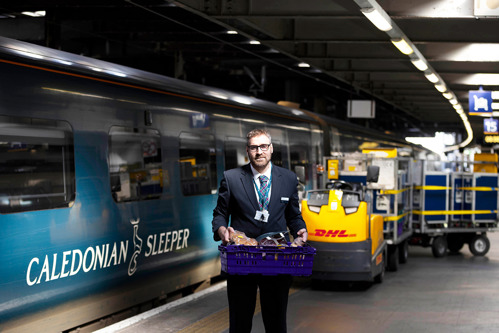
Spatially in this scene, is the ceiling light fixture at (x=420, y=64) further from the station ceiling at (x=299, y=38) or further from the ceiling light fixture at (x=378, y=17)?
the ceiling light fixture at (x=378, y=17)

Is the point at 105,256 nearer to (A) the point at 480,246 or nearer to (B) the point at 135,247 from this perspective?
(B) the point at 135,247

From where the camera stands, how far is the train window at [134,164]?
8.62 metres

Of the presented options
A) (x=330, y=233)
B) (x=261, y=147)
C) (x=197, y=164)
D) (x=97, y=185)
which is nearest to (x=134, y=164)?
(x=97, y=185)

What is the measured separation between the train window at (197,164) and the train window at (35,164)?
2.84 meters

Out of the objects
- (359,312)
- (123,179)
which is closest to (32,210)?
(123,179)

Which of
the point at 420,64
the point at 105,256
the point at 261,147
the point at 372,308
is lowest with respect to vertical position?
the point at 372,308

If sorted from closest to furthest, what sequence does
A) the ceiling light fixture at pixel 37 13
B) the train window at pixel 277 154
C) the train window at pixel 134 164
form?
the train window at pixel 134 164 < the train window at pixel 277 154 < the ceiling light fixture at pixel 37 13

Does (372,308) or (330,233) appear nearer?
(372,308)

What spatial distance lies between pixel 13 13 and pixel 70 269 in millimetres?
12953

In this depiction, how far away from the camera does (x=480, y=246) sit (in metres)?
15.8

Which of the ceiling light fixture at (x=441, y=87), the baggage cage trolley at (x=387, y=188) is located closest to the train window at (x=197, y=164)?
the baggage cage trolley at (x=387, y=188)

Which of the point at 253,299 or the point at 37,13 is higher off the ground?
the point at 37,13

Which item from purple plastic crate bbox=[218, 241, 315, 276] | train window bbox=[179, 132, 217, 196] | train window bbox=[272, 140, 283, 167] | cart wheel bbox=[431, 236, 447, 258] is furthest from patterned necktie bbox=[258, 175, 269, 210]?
cart wheel bbox=[431, 236, 447, 258]

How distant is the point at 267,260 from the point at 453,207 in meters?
11.2
